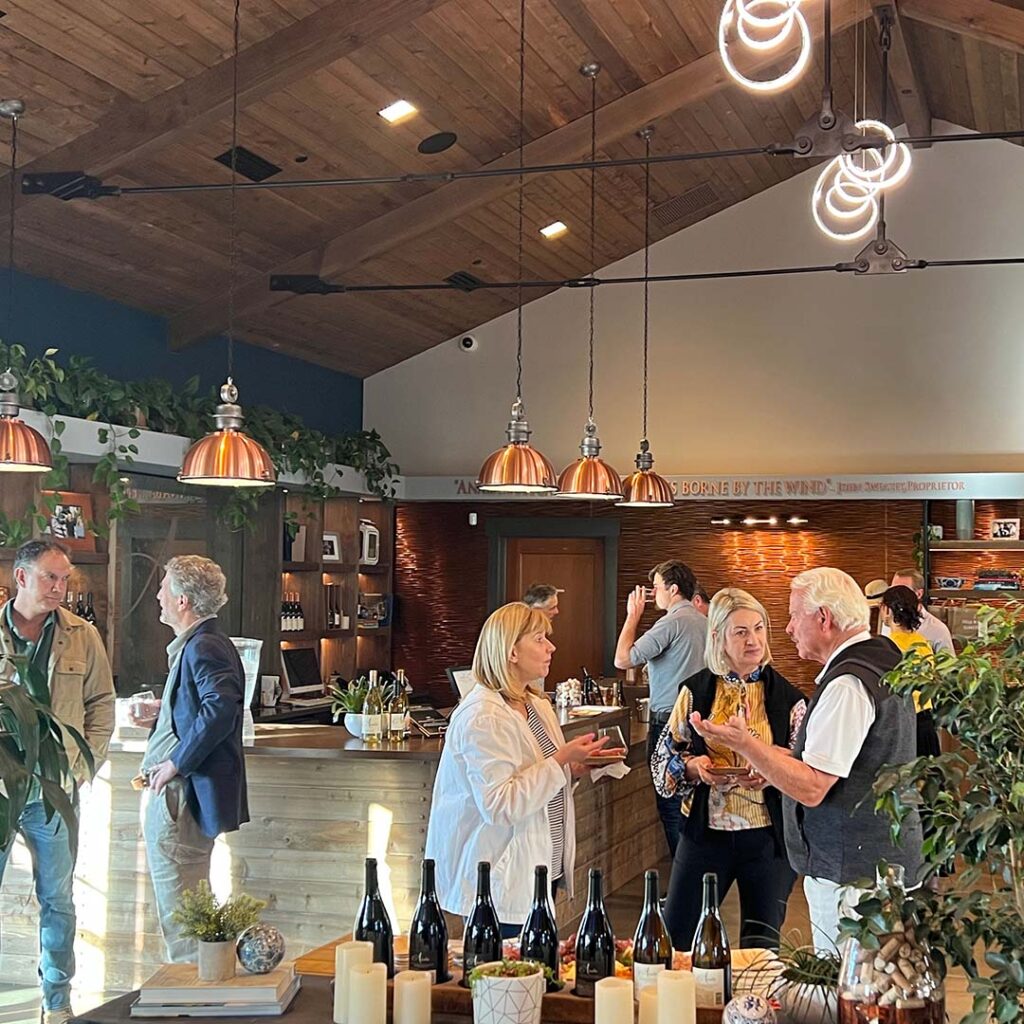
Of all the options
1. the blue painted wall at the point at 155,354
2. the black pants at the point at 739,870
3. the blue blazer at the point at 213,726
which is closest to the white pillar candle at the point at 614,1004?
the black pants at the point at 739,870

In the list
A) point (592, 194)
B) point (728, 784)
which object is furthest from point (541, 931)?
point (592, 194)

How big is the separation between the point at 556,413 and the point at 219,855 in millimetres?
7175

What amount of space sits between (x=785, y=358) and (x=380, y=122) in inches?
193

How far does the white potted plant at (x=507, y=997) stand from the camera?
2697 mm

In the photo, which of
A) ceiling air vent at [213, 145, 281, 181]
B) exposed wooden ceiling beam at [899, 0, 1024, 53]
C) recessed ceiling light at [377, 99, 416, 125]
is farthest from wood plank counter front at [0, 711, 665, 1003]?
exposed wooden ceiling beam at [899, 0, 1024, 53]

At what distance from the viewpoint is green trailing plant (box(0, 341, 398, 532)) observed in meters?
7.69

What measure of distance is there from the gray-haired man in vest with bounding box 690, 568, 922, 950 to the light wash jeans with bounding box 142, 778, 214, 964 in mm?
2159

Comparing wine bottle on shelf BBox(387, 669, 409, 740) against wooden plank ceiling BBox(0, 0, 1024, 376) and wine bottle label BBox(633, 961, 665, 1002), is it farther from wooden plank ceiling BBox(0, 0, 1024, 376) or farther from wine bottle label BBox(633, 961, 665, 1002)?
wine bottle label BBox(633, 961, 665, 1002)

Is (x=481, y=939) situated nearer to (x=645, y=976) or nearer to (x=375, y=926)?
(x=375, y=926)

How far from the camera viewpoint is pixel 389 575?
12945 millimetres

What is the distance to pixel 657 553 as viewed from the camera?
12289mm

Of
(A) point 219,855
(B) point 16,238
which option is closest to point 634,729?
(A) point 219,855

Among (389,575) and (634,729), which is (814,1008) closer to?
(634,729)

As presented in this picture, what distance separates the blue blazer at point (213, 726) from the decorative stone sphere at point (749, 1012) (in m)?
2.78
